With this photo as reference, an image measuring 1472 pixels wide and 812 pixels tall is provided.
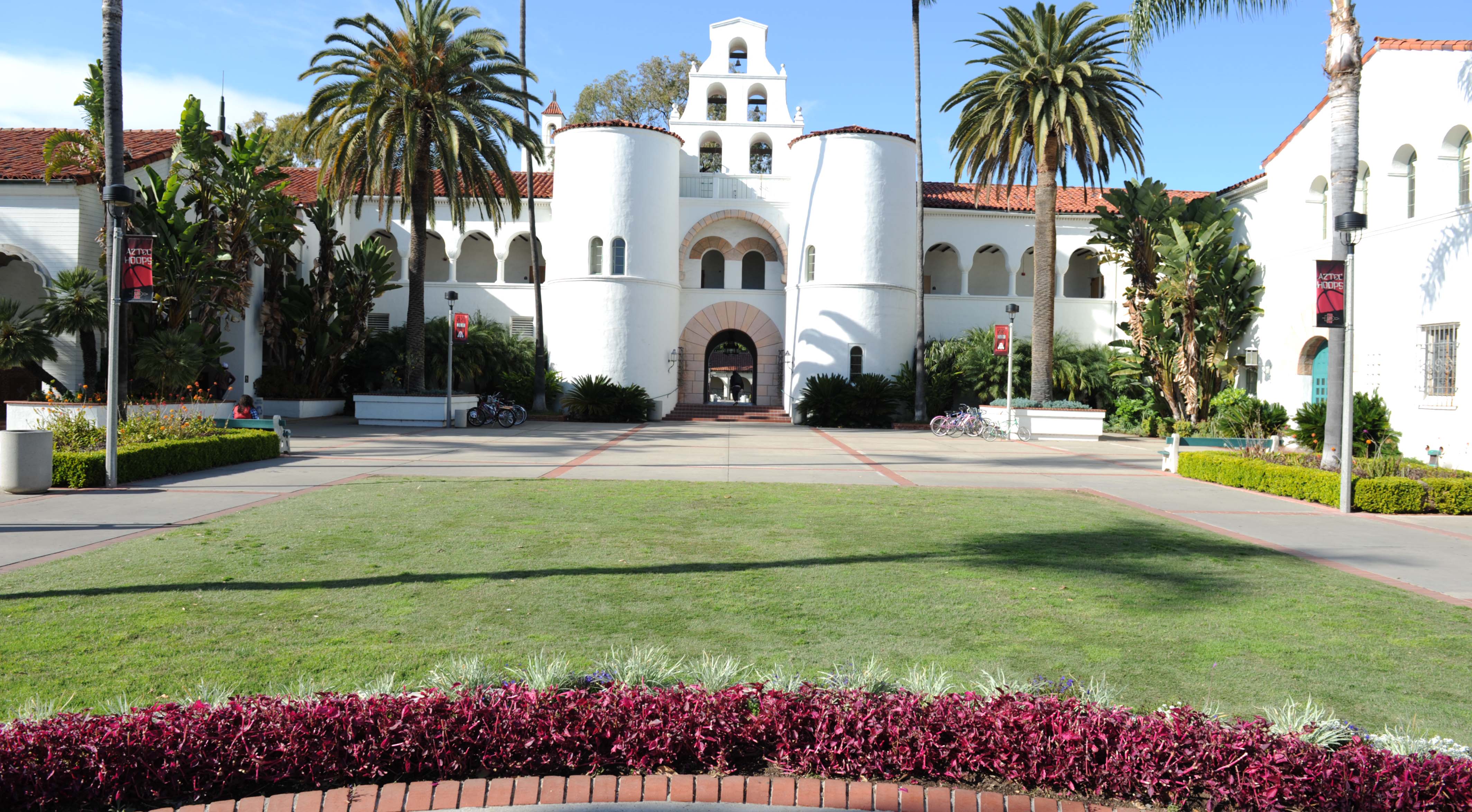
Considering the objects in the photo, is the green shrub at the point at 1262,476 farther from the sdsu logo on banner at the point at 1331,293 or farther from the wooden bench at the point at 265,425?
the wooden bench at the point at 265,425

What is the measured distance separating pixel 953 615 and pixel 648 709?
281cm

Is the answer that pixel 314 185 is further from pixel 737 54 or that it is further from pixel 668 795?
pixel 668 795

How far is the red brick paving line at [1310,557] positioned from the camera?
281 inches

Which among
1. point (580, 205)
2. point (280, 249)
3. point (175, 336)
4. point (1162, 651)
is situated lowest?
point (1162, 651)

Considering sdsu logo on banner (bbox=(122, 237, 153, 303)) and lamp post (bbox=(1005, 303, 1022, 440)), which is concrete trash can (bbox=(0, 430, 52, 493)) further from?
lamp post (bbox=(1005, 303, 1022, 440))

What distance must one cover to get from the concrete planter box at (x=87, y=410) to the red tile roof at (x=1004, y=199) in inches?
1005

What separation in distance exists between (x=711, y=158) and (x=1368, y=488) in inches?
1166

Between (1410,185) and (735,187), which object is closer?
(1410,185)

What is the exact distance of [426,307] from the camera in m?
35.2

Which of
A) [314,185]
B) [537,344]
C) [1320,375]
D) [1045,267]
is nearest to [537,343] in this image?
[537,344]

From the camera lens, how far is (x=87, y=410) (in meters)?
18.4

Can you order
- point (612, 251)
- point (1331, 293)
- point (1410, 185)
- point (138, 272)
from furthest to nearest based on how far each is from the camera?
point (612, 251)
point (1410, 185)
point (138, 272)
point (1331, 293)

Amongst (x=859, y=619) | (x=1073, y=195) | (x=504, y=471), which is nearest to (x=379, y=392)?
(x=504, y=471)

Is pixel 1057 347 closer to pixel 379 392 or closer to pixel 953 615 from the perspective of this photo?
pixel 379 392
